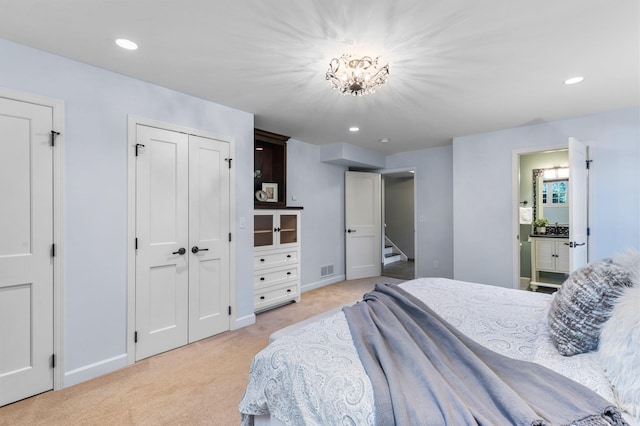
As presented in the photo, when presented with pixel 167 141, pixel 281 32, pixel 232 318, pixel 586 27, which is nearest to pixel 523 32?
pixel 586 27

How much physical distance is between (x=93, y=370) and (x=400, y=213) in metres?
7.36

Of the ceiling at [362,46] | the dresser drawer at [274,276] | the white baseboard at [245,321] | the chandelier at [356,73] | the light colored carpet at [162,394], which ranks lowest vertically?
the light colored carpet at [162,394]

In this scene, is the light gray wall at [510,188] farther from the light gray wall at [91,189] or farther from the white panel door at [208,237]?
the light gray wall at [91,189]

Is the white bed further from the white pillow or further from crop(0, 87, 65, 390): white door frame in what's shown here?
crop(0, 87, 65, 390): white door frame

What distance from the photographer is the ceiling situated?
5.69ft

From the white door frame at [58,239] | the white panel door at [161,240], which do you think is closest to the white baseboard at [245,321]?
the white panel door at [161,240]

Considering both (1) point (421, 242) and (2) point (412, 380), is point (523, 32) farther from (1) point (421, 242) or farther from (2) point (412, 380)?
(1) point (421, 242)

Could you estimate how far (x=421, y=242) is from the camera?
555 centimetres

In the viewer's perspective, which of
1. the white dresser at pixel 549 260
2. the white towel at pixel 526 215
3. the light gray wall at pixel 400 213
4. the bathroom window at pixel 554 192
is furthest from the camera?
the light gray wall at pixel 400 213

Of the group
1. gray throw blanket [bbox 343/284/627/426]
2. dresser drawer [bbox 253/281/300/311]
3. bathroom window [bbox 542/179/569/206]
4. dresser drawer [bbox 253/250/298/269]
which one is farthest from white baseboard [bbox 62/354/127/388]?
bathroom window [bbox 542/179/569/206]

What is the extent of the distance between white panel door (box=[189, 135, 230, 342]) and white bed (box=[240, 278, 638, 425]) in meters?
1.54

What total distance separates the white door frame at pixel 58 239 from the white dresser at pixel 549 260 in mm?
5987

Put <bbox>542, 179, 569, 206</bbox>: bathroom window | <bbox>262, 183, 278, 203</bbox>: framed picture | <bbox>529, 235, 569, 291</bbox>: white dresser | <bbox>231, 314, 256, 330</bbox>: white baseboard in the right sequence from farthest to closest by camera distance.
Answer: <bbox>542, 179, 569, 206</bbox>: bathroom window
<bbox>529, 235, 569, 291</bbox>: white dresser
<bbox>262, 183, 278, 203</bbox>: framed picture
<bbox>231, 314, 256, 330</bbox>: white baseboard

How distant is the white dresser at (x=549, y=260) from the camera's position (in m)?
4.68
